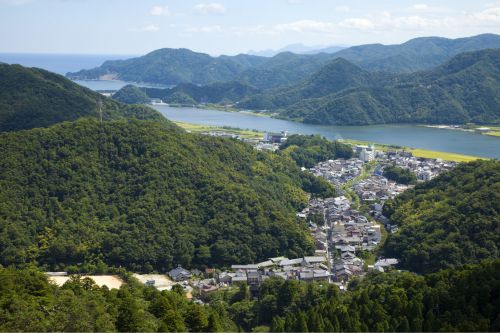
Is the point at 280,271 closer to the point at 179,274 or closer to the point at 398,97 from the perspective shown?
the point at 179,274

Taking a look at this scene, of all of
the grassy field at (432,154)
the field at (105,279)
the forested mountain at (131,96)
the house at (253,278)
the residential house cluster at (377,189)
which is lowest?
the field at (105,279)

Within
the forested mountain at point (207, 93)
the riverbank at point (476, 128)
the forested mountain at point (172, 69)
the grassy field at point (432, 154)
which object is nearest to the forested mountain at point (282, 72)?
the forested mountain at point (172, 69)

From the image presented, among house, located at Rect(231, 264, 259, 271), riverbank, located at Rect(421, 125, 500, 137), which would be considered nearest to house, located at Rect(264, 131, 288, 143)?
riverbank, located at Rect(421, 125, 500, 137)

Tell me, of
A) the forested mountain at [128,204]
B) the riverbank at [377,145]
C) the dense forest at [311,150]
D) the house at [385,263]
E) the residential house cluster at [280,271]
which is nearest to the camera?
the residential house cluster at [280,271]

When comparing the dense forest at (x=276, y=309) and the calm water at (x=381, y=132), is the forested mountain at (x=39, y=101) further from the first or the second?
the dense forest at (x=276, y=309)

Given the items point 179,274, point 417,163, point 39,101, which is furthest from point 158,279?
point 417,163

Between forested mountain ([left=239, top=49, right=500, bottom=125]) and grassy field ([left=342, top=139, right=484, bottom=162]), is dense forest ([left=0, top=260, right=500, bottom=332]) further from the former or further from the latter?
forested mountain ([left=239, top=49, right=500, bottom=125])
